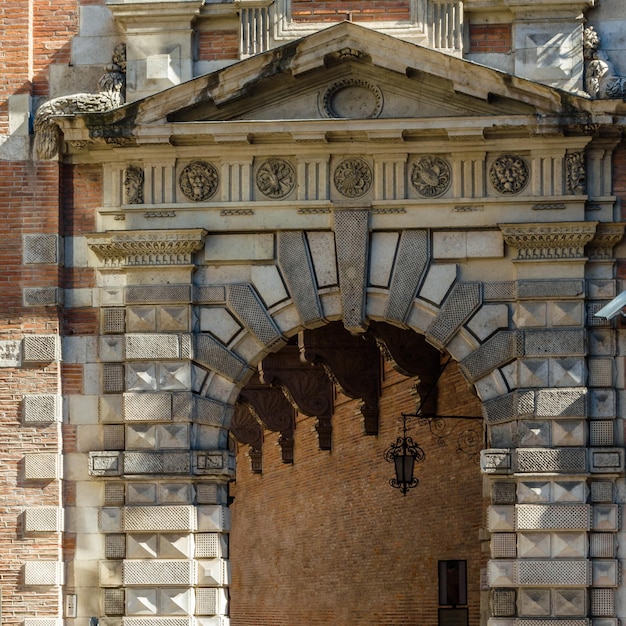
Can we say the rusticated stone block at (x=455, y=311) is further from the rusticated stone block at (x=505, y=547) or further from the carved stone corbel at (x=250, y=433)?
the carved stone corbel at (x=250, y=433)

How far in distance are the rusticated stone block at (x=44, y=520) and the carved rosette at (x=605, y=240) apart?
245 inches

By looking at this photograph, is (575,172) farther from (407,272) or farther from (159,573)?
(159,573)

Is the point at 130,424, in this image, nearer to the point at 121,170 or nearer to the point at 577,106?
the point at 121,170

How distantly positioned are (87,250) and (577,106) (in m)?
5.44

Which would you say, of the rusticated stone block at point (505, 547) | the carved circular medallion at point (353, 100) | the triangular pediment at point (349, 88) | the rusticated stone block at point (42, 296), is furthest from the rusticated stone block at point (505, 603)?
the rusticated stone block at point (42, 296)

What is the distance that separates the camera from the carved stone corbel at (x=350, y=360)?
2620 cm

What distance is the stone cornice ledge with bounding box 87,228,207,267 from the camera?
838 inches

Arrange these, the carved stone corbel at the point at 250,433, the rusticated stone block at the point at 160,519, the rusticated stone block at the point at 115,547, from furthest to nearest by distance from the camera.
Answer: the carved stone corbel at the point at 250,433, the rusticated stone block at the point at 115,547, the rusticated stone block at the point at 160,519

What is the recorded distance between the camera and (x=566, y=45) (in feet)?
70.3

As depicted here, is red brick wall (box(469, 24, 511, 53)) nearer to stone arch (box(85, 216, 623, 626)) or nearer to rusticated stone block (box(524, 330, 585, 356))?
stone arch (box(85, 216, 623, 626))

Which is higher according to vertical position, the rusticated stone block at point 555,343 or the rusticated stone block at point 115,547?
the rusticated stone block at point 555,343

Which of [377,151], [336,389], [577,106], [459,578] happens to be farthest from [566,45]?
[336,389]

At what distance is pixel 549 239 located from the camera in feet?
68.9

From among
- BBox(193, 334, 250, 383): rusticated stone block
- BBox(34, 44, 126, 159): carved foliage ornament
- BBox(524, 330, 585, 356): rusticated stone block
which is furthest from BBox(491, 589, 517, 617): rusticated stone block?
BBox(34, 44, 126, 159): carved foliage ornament
